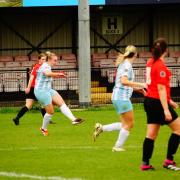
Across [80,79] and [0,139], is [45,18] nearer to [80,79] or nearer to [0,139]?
[80,79]

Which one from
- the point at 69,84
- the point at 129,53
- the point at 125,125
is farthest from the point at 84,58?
the point at 129,53

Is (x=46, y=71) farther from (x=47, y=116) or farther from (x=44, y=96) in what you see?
(x=47, y=116)

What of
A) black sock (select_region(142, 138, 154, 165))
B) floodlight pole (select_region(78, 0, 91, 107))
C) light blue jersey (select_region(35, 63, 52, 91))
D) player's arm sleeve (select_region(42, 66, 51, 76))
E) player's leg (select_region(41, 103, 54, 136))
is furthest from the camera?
floodlight pole (select_region(78, 0, 91, 107))

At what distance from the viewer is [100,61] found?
33188 mm

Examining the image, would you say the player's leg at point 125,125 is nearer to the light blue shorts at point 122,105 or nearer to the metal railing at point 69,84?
the light blue shorts at point 122,105

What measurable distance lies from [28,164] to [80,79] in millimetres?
15039

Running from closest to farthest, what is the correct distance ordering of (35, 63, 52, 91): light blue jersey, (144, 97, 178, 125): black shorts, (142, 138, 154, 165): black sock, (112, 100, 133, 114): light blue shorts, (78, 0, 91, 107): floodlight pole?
(144, 97, 178, 125): black shorts
(142, 138, 154, 165): black sock
(112, 100, 133, 114): light blue shorts
(35, 63, 52, 91): light blue jersey
(78, 0, 91, 107): floodlight pole

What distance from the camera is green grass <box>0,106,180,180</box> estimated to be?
11773mm

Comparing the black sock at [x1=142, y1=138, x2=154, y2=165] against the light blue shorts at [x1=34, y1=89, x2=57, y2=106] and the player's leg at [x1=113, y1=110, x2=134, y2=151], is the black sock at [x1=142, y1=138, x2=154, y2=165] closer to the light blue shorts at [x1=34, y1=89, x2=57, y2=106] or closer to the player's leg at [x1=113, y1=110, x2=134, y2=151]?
the player's leg at [x1=113, y1=110, x2=134, y2=151]

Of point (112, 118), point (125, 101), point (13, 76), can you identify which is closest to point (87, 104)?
point (13, 76)

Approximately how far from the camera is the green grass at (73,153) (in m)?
11.8

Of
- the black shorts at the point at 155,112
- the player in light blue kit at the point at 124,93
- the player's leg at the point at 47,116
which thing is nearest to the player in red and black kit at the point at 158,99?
the black shorts at the point at 155,112

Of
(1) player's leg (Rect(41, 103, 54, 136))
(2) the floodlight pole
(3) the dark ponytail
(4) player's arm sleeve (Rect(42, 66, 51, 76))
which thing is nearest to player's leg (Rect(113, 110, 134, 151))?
(3) the dark ponytail

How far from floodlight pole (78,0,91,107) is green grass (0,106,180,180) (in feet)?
21.9
